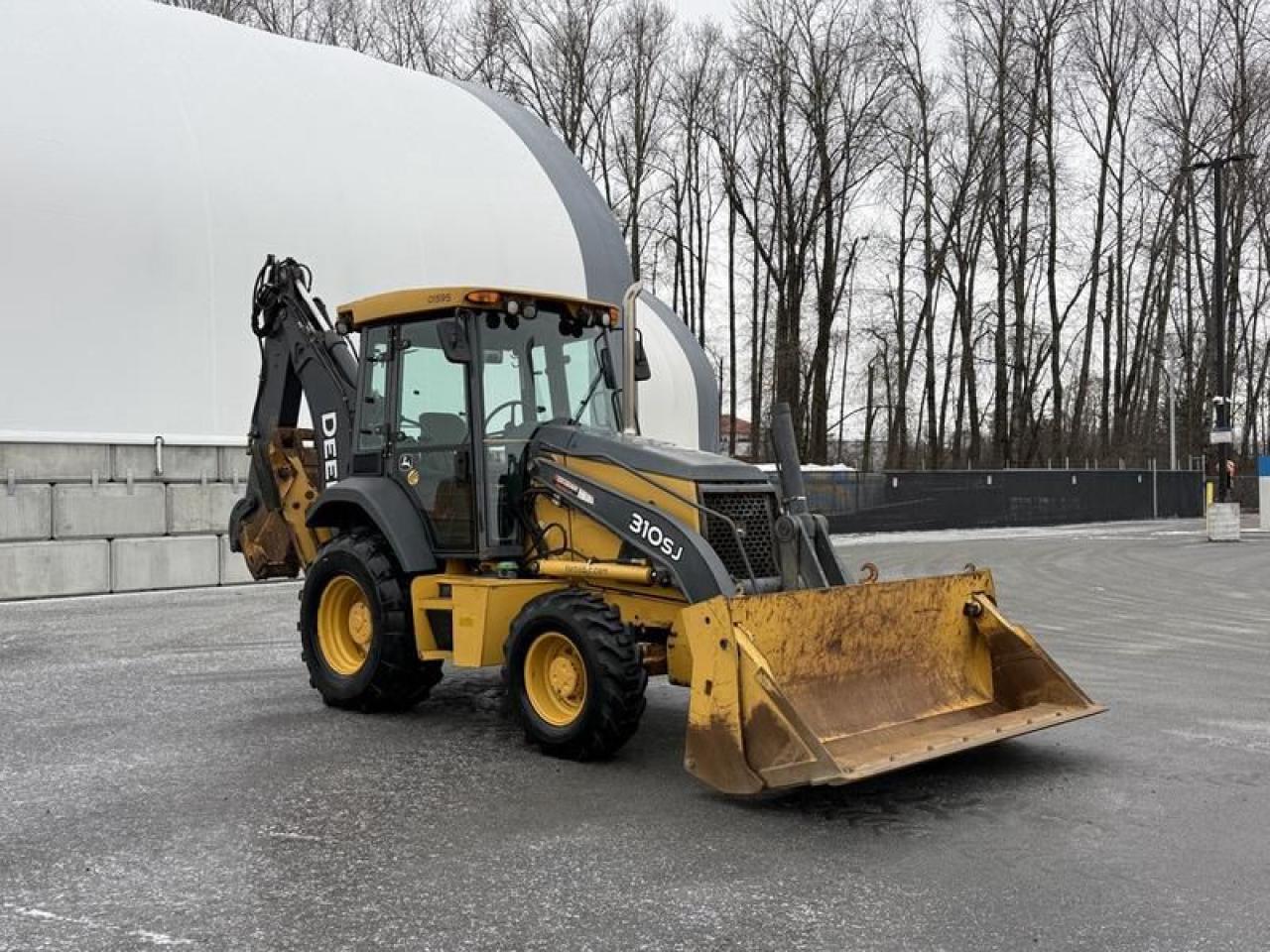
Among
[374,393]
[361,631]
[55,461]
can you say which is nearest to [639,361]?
[374,393]

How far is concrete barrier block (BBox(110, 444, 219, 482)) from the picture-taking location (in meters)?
16.9

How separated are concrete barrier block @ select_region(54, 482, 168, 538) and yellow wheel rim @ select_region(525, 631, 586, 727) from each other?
1142 cm

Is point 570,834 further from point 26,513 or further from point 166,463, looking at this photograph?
point 166,463

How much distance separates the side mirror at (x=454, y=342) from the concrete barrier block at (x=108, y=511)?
1057 centimetres

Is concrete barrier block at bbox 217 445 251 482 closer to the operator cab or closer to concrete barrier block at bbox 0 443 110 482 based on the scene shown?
concrete barrier block at bbox 0 443 110 482

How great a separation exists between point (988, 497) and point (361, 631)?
30.4 m

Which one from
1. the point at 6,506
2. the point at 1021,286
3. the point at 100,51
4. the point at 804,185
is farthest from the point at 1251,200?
the point at 6,506

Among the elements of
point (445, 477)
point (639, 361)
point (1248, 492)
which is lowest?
point (1248, 492)

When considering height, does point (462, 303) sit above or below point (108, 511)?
above

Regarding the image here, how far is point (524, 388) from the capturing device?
804 cm

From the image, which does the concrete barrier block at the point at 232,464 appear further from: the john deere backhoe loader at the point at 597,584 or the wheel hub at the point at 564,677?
the wheel hub at the point at 564,677

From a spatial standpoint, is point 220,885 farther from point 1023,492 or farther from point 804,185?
point 804,185

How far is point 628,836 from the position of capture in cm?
577

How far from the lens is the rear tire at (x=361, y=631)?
26.7 feet
